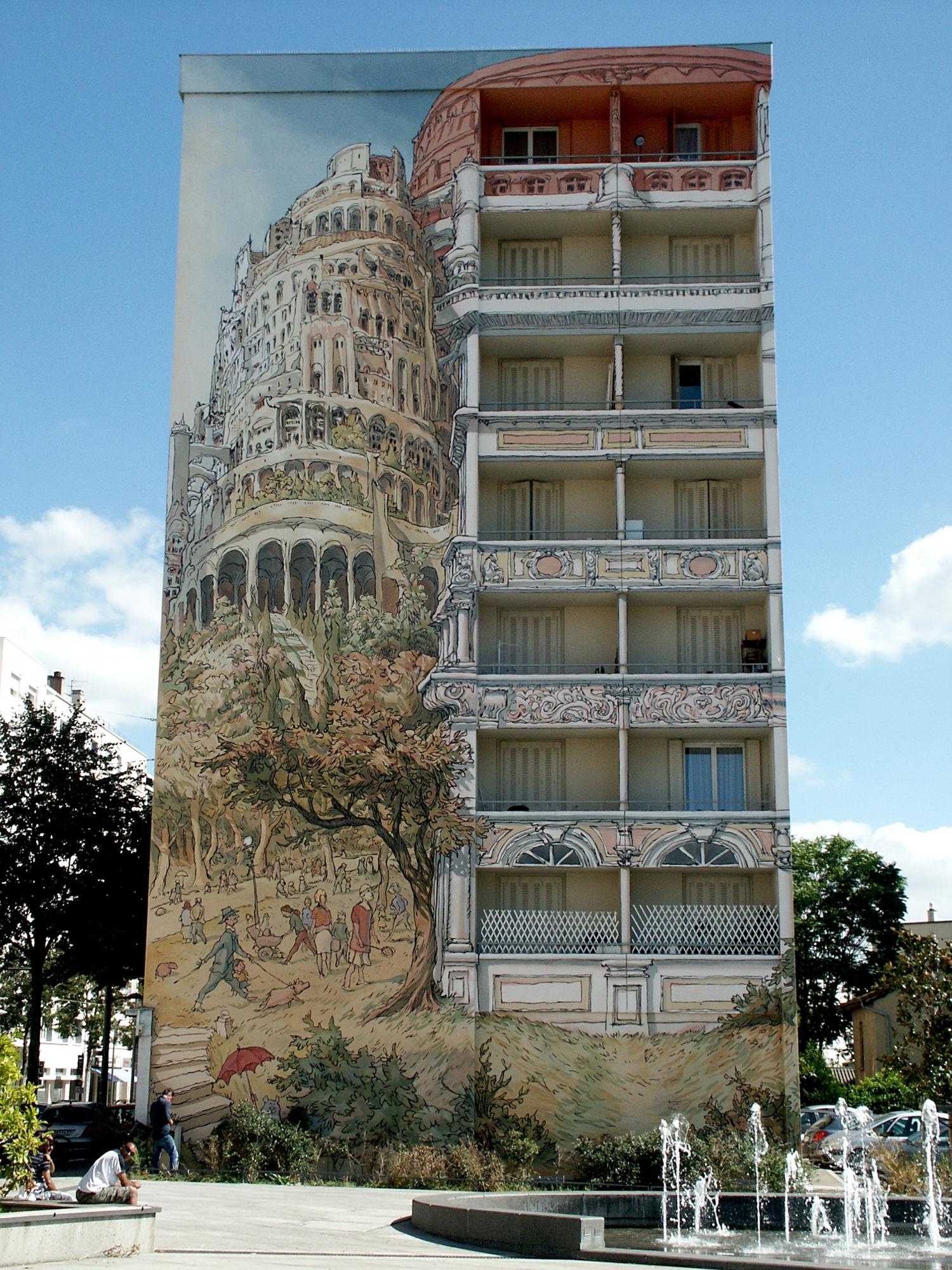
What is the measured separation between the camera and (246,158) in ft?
125

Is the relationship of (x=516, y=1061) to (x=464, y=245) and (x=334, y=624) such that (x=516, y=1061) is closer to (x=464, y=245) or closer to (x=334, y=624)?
(x=334, y=624)

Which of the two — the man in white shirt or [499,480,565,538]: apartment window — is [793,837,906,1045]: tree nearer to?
[499,480,565,538]: apartment window

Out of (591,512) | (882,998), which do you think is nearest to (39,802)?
(591,512)

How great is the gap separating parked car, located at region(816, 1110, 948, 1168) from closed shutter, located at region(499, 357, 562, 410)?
18648 millimetres

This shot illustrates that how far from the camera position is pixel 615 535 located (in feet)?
119

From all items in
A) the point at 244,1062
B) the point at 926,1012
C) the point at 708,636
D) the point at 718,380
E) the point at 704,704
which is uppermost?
the point at 718,380

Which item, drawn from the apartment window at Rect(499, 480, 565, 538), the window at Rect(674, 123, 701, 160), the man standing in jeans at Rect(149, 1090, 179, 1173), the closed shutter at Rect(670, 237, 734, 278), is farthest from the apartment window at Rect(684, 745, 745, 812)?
the window at Rect(674, 123, 701, 160)

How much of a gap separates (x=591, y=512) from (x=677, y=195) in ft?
26.7

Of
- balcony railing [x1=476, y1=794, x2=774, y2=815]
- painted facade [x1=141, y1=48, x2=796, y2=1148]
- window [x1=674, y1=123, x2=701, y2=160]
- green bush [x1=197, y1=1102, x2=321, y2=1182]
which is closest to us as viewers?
green bush [x1=197, y1=1102, x2=321, y2=1182]

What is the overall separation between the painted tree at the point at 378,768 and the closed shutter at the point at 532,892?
1.59 meters

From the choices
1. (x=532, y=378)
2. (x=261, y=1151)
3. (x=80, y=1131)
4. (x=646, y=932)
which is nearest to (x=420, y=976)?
(x=261, y=1151)

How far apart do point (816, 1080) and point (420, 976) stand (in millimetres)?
32956

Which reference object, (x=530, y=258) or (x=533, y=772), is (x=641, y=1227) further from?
(x=530, y=258)

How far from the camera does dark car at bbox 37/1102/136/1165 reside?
34750 millimetres
